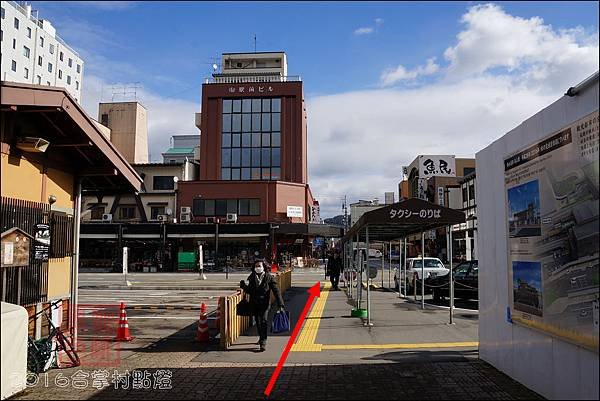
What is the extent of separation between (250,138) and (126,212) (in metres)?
16.7

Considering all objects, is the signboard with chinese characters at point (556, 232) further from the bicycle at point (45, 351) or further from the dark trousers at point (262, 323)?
the bicycle at point (45, 351)

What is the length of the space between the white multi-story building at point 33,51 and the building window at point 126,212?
2288cm

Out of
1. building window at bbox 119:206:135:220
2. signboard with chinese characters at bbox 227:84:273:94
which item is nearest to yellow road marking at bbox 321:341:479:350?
building window at bbox 119:206:135:220

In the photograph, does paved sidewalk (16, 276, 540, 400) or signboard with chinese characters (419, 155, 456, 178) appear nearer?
paved sidewalk (16, 276, 540, 400)

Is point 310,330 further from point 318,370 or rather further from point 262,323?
point 318,370

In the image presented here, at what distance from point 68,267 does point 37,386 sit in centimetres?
291

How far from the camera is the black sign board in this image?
8.29 metres

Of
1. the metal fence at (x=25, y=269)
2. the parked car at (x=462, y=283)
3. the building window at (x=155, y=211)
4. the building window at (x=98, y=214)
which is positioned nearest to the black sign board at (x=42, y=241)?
the metal fence at (x=25, y=269)

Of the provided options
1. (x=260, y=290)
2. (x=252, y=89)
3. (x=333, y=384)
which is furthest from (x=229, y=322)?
(x=252, y=89)

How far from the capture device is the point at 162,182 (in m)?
55.2

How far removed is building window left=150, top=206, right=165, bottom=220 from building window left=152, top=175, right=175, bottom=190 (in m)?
2.44

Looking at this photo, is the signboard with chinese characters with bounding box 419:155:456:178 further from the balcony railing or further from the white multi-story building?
the white multi-story building

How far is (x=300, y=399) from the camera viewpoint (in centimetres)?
647
